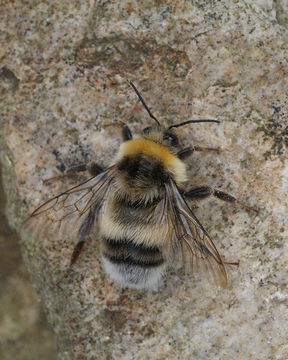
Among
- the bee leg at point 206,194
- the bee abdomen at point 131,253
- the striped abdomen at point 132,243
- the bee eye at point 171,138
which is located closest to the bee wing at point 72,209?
the striped abdomen at point 132,243

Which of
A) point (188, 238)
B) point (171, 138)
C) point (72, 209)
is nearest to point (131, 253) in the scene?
point (188, 238)

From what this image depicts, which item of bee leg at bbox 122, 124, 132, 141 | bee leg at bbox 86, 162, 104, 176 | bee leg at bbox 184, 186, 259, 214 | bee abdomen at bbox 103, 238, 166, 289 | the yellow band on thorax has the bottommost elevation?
bee abdomen at bbox 103, 238, 166, 289

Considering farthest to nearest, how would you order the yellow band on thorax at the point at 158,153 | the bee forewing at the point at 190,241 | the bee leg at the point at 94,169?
the bee leg at the point at 94,169 < the yellow band on thorax at the point at 158,153 < the bee forewing at the point at 190,241

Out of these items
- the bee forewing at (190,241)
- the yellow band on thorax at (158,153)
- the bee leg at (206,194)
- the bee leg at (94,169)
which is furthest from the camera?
the bee leg at (94,169)

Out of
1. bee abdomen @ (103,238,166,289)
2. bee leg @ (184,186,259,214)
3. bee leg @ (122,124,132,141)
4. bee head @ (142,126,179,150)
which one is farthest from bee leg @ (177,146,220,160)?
bee abdomen @ (103,238,166,289)

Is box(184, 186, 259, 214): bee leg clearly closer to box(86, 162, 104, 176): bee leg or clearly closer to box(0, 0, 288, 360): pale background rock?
box(0, 0, 288, 360): pale background rock

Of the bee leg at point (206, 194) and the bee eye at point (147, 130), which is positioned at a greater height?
the bee eye at point (147, 130)

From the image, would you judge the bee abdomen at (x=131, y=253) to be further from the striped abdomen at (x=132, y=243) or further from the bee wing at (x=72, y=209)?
the bee wing at (x=72, y=209)
